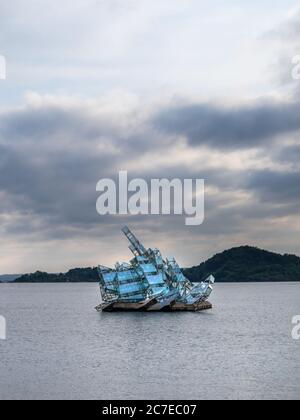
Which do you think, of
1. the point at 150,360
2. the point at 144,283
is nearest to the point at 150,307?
the point at 144,283

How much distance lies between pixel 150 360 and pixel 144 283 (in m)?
48.0

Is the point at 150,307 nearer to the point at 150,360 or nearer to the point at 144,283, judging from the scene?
the point at 144,283

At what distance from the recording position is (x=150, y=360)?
7100cm

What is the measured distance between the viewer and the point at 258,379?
192ft

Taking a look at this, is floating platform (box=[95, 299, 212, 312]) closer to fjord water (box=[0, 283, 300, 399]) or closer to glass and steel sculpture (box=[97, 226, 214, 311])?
glass and steel sculpture (box=[97, 226, 214, 311])

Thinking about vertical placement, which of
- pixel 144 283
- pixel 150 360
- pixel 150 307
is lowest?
pixel 150 360

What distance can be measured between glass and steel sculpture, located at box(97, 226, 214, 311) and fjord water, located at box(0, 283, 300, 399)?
5.83 metres

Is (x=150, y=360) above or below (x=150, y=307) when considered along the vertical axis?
below

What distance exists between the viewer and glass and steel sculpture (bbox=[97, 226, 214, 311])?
119438mm

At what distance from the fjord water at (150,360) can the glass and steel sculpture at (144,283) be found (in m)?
5.83
